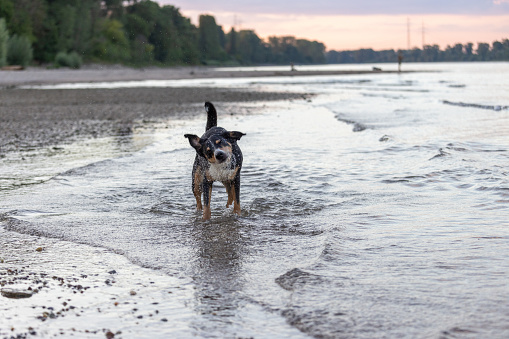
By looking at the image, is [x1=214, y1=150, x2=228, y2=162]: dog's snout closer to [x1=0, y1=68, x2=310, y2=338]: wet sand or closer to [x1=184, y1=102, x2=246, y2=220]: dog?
[x1=184, y1=102, x2=246, y2=220]: dog

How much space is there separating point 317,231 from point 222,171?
1.18m

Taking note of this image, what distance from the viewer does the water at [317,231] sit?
3719 millimetres

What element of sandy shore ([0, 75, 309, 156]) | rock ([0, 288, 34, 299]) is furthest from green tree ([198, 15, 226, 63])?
rock ([0, 288, 34, 299])

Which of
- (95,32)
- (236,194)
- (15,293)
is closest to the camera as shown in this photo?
(15,293)

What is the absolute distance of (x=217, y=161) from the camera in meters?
6.00

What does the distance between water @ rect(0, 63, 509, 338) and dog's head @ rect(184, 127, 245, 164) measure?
751 millimetres

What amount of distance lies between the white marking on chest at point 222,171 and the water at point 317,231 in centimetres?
51

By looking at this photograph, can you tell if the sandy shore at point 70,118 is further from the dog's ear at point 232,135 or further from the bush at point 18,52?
the bush at point 18,52

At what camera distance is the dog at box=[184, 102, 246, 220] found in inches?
237

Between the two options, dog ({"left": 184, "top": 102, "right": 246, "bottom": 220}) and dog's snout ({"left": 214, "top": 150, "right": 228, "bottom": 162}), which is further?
dog ({"left": 184, "top": 102, "right": 246, "bottom": 220})

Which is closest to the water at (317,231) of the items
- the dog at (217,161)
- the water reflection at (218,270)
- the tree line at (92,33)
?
the water reflection at (218,270)

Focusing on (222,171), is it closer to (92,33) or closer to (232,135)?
(232,135)

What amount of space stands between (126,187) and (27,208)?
1.60m

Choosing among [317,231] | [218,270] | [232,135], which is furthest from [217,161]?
[218,270]
